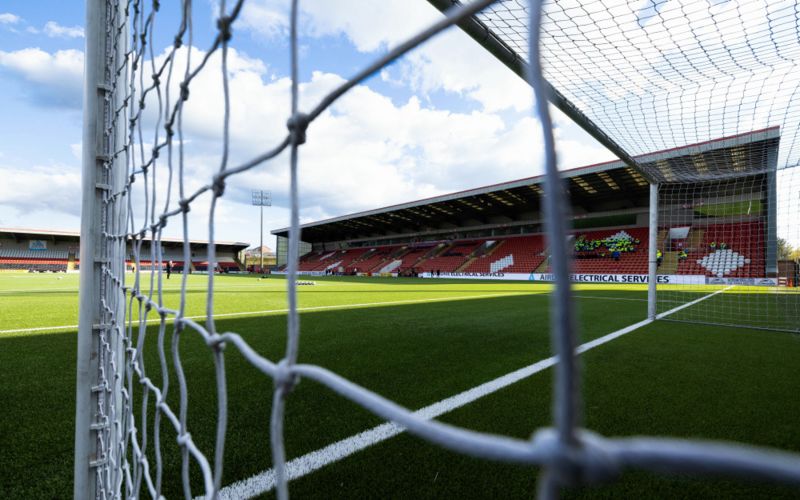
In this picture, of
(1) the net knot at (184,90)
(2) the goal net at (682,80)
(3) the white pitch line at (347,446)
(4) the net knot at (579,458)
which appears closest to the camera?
(4) the net knot at (579,458)

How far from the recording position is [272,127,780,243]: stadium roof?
4.63m

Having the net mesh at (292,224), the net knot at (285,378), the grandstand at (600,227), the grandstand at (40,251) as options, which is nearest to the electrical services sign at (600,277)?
the grandstand at (600,227)

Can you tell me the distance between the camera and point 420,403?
1.89 m

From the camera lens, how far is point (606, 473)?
246 mm

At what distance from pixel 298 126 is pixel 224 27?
35 cm

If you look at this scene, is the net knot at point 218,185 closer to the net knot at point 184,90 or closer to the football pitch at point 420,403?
the net knot at point 184,90

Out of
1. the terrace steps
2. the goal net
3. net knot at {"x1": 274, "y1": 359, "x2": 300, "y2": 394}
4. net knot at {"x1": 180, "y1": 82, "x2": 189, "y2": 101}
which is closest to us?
net knot at {"x1": 274, "y1": 359, "x2": 300, "y2": 394}

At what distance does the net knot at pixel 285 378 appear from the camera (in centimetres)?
52

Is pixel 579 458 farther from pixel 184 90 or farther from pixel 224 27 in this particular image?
pixel 184 90

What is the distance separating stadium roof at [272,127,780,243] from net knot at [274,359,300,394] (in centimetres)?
42

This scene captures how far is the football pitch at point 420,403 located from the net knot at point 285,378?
67cm

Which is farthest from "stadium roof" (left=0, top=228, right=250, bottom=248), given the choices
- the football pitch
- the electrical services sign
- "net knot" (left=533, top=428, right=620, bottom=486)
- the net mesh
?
"net knot" (left=533, top=428, right=620, bottom=486)

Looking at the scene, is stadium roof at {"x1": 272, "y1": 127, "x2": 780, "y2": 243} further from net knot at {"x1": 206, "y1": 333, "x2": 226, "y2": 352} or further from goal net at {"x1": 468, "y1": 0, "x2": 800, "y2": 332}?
net knot at {"x1": 206, "y1": 333, "x2": 226, "y2": 352}

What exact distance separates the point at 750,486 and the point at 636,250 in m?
21.2
